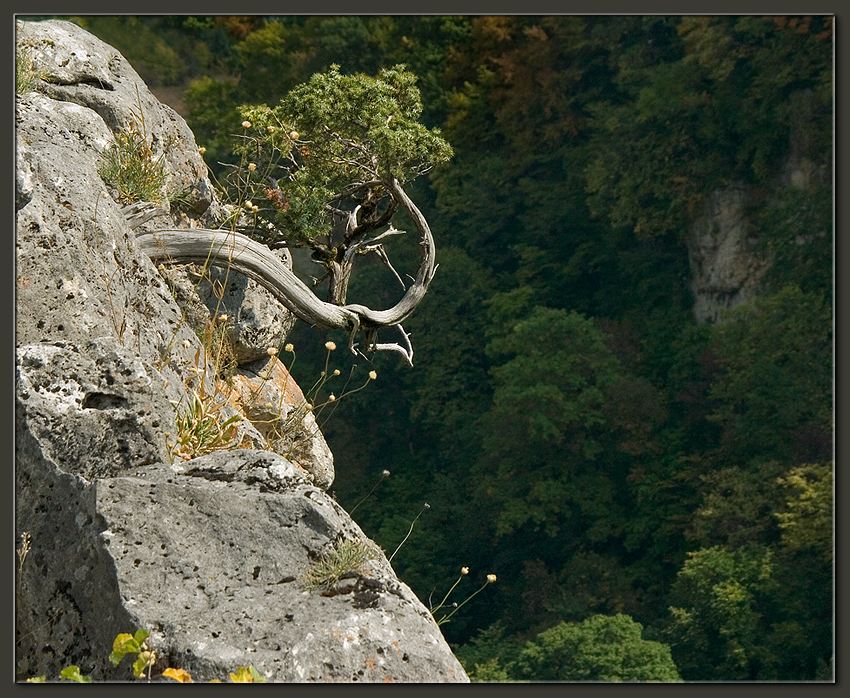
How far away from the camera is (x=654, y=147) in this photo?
2889 cm

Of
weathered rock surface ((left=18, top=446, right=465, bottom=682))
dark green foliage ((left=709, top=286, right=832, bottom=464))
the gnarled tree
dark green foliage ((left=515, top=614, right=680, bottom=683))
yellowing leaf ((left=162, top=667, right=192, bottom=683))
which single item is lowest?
dark green foliage ((left=515, top=614, right=680, bottom=683))

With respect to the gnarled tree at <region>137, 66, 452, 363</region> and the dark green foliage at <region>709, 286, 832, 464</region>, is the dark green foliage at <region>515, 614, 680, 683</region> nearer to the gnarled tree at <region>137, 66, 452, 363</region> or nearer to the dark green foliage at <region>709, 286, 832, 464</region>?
the dark green foliage at <region>709, 286, 832, 464</region>

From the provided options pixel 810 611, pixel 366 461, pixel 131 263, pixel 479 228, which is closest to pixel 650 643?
pixel 810 611

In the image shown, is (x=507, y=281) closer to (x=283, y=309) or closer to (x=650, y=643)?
(x=650, y=643)

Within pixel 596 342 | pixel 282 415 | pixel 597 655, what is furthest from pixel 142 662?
pixel 596 342

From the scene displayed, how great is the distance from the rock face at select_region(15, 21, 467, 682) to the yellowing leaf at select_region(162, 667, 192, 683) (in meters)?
0.17

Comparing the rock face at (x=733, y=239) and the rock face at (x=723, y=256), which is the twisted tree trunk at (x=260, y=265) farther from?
the rock face at (x=723, y=256)

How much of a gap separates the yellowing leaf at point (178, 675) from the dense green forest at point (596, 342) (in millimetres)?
18648

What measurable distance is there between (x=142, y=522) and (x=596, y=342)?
24.9 metres

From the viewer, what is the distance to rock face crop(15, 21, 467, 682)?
12.2 ft

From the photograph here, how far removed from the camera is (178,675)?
3381mm

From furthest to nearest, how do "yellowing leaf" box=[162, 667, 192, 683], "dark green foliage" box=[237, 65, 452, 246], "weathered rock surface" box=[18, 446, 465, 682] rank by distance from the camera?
1. "dark green foliage" box=[237, 65, 452, 246]
2. "weathered rock surface" box=[18, 446, 465, 682]
3. "yellowing leaf" box=[162, 667, 192, 683]

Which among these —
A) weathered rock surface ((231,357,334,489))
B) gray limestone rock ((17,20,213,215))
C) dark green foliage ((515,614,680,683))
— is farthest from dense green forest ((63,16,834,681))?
gray limestone rock ((17,20,213,215))

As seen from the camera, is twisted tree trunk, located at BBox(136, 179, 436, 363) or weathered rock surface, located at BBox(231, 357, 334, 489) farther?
weathered rock surface, located at BBox(231, 357, 334, 489)
